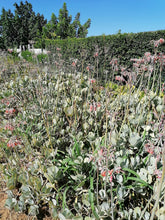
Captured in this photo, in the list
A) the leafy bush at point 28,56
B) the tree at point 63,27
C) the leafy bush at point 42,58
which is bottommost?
the leafy bush at point 42,58

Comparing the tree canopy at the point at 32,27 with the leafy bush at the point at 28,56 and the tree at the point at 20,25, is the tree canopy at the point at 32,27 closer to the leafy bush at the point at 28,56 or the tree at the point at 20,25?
the tree at the point at 20,25

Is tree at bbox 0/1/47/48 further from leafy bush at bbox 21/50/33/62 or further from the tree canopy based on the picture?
leafy bush at bbox 21/50/33/62

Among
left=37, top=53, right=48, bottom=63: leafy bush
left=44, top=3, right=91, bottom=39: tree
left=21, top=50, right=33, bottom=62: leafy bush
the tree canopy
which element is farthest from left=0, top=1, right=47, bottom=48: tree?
left=37, top=53, right=48, bottom=63: leafy bush

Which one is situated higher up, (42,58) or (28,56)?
(28,56)

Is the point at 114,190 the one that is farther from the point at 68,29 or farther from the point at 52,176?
the point at 68,29

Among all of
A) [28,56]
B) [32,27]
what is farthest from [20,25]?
[28,56]

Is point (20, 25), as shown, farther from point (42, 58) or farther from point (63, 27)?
point (42, 58)

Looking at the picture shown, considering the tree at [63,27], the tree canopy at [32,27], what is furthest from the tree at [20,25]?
the tree at [63,27]

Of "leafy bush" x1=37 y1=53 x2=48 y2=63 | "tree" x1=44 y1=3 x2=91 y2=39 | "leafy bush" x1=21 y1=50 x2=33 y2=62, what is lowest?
"leafy bush" x1=37 y1=53 x2=48 y2=63

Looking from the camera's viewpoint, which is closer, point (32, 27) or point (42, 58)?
point (42, 58)

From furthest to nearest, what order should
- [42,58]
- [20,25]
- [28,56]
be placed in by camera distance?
[20,25]
[28,56]
[42,58]

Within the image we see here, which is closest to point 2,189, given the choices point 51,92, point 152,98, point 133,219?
point 133,219

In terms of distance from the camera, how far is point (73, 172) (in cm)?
170

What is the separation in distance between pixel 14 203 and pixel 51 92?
195 cm
